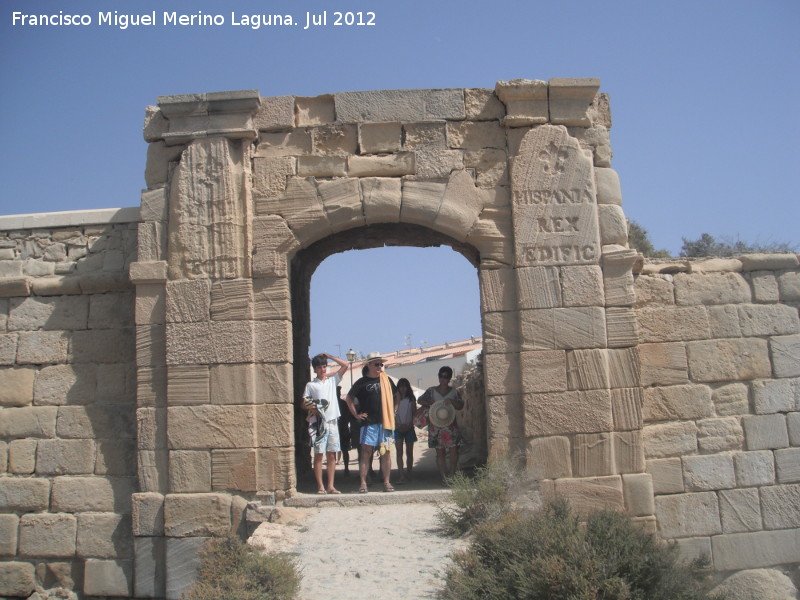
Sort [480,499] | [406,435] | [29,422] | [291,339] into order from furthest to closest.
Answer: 1. [406,435]
2. [29,422]
3. [291,339]
4. [480,499]

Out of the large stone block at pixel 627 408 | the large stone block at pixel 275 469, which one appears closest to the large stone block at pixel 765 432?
the large stone block at pixel 627 408

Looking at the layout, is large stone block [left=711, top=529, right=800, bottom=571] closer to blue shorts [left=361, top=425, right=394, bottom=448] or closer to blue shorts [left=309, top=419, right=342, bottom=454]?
blue shorts [left=361, top=425, right=394, bottom=448]

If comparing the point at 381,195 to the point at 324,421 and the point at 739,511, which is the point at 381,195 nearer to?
the point at 324,421

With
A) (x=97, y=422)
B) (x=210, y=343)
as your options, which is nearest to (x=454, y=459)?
(x=210, y=343)

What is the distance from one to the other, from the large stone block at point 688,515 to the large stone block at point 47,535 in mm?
5785

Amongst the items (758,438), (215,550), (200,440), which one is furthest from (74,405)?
(758,438)

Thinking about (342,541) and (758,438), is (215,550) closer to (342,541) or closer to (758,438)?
(342,541)

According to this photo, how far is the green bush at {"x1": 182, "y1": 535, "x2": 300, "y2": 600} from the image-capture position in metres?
5.78

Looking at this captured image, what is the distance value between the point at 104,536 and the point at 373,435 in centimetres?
281

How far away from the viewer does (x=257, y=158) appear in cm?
816

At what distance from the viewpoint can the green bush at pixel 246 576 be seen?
5777mm

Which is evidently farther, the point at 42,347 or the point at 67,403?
the point at 42,347

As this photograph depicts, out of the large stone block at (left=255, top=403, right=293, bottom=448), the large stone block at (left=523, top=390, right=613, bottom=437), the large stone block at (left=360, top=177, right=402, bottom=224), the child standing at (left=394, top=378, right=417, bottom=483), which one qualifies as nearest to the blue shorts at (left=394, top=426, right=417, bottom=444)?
the child standing at (left=394, top=378, right=417, bottom=483)

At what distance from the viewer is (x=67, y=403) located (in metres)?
8.47
